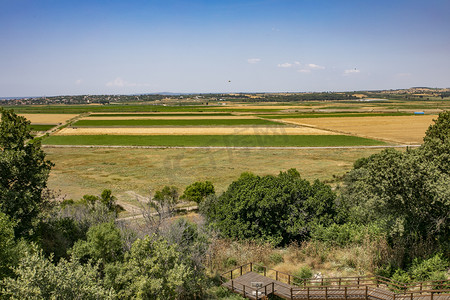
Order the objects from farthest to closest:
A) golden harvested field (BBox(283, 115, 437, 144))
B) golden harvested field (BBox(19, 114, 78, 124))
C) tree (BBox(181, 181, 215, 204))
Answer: golden harvested field (BBox(19, 114, 78, 124)), golden harvested field (BBox(283, 115, 437, 144)), tree (BBox(181, 181, 215, 204))

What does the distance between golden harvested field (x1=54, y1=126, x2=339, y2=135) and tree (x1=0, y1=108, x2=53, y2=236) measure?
77.2 metres

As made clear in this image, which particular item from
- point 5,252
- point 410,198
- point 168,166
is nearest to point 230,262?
point 410,198

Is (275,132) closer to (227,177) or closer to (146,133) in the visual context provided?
(146,133)

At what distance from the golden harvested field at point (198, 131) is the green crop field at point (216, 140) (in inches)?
208

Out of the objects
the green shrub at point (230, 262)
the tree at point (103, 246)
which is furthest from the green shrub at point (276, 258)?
the tree at point (103, 246)

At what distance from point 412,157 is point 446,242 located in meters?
4.77

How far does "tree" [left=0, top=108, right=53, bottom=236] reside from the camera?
17.7m

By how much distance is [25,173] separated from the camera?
1902 cm

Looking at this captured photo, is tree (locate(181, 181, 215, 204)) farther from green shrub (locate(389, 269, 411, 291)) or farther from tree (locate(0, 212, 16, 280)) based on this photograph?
tree (locate(0, 212, 16, 280))

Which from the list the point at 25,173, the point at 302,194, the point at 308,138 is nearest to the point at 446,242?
the point at 302,194

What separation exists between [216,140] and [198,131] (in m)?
17.2

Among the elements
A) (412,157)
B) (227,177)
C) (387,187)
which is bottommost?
(227,177)

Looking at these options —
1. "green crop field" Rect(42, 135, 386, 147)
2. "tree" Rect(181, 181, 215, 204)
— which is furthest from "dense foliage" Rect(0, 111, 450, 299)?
"green crop field" Rect(42, 135, 386, 147)

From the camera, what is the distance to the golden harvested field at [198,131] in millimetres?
97688
